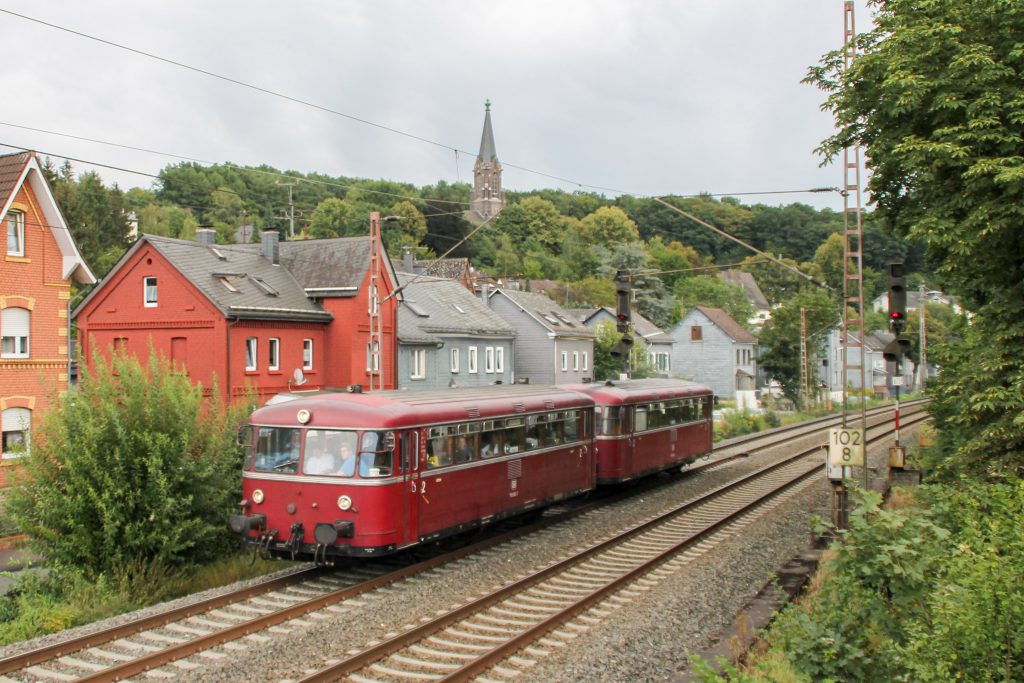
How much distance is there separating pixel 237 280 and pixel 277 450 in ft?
73.6

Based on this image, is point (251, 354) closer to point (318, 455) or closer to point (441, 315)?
point (441, 315)

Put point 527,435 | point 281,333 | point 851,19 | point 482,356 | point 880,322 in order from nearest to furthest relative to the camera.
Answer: point 527,435
point 851,19
point 281,333
point 482,356
point 880,322

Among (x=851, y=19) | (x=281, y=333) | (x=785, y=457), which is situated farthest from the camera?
(x=281, y=333)

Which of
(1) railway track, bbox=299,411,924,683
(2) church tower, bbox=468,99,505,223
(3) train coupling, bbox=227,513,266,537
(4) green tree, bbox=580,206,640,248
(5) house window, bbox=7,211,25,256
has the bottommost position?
(1) railway track, bbox=299,411,924,683

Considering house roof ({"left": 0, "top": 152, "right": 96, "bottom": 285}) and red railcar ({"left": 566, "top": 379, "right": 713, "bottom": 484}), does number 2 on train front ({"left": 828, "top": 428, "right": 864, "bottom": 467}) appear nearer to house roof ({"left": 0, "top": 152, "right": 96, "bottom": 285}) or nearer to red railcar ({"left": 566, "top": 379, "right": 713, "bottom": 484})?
red railcar ({"left": 566, "top": 379, "right": 713, "bottom": 484})

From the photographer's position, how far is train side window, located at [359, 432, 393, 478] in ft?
41.6

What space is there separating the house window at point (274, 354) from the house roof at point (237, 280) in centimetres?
96

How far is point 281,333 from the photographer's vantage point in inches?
1362

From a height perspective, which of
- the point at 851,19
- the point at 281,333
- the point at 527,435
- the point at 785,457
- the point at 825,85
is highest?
the point at 851,19

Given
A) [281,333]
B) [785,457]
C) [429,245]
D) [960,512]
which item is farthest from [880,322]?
[960,512]

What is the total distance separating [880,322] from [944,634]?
91.1 meters

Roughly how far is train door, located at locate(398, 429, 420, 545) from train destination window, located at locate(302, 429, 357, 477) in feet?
2.31

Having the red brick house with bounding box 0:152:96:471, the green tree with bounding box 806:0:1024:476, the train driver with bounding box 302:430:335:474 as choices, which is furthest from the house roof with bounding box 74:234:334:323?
the green tree with bounding box 806:0:1024:476

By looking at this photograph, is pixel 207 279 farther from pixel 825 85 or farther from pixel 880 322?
pixel 880 322
